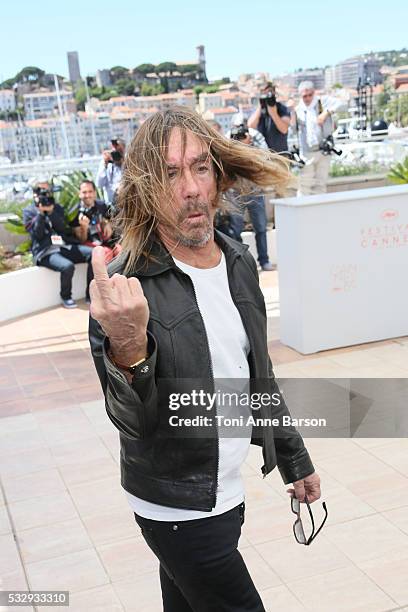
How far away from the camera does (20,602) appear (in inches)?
121

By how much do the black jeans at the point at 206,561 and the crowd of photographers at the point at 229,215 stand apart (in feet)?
19.6

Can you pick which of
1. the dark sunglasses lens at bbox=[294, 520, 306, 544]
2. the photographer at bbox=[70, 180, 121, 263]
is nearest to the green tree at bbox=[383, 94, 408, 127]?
the photographer at bbox=[70, 180, 121, 263]

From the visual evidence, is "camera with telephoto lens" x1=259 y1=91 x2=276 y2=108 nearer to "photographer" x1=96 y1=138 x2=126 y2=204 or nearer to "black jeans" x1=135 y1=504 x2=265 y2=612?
"photographer" x1=96 y1=138 x2=126 y2=204

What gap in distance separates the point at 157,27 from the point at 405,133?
22766 mm

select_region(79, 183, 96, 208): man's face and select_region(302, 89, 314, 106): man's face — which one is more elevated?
select_region(302, 89, 314, 106): man's face

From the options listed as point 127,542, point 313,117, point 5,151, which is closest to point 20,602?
point 127,542

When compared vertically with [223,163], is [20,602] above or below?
below

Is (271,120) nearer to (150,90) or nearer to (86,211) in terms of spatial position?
(86,211)

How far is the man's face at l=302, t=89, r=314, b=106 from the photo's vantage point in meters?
9.62

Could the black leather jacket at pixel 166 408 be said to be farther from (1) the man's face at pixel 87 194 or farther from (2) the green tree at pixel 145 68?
(2) the green tree at pixel 145 68

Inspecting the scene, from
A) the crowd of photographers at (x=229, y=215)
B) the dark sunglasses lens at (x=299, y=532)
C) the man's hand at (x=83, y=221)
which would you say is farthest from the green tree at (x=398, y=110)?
the dark sunglasses lens at (x=299, y=532)

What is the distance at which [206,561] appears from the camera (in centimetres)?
176

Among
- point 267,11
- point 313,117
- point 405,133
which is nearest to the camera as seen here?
point 313,117

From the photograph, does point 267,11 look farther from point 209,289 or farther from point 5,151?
point 209,289
